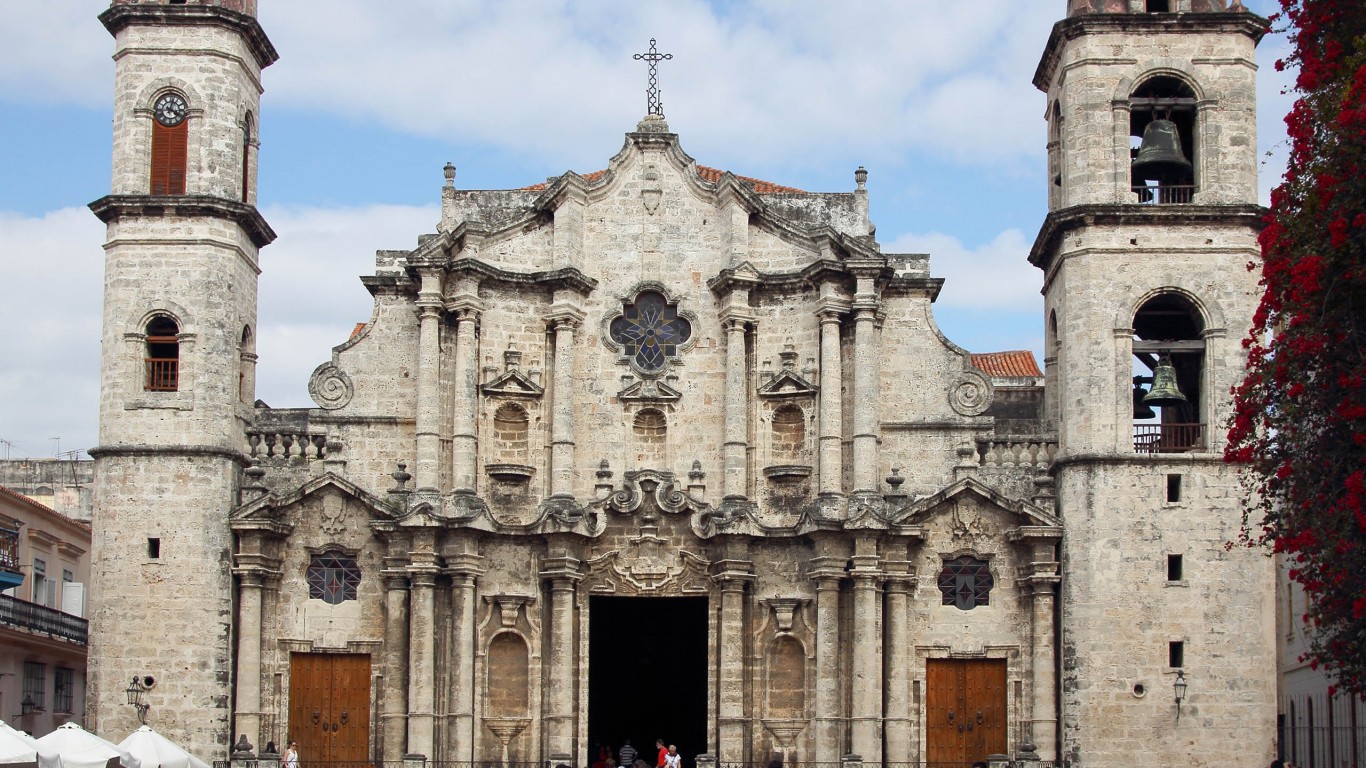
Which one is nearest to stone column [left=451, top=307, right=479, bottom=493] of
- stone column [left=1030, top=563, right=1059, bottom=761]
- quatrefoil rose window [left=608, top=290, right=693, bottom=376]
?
quatrefoil rose window [left=608, top=290, right=693, bottom=376]

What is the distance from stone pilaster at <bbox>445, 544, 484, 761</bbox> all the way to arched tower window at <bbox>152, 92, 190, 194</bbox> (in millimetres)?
8296

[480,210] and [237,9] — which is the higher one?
[237,9]

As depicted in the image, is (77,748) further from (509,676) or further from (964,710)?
(964,710)

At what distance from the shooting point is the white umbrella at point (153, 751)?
2508cm

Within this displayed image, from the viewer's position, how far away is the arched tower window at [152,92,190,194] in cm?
3262

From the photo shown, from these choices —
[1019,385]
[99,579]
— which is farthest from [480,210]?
[1019,385]

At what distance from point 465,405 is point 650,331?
3685 mm

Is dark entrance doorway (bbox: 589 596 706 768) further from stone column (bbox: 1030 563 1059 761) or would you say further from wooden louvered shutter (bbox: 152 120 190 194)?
wooden louvered shutter (bbox: 152 120 190 194)

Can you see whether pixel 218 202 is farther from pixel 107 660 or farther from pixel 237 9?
pixel 107 660

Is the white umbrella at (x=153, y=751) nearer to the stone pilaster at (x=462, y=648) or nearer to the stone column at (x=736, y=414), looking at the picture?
the stone pilaster at (x=462, y=648)

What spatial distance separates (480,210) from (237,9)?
5.56 meters

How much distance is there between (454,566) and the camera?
31688 mm

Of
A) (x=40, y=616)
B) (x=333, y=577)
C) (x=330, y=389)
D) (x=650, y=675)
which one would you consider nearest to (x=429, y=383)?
(x=330, y=389)

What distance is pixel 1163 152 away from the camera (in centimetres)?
3133
